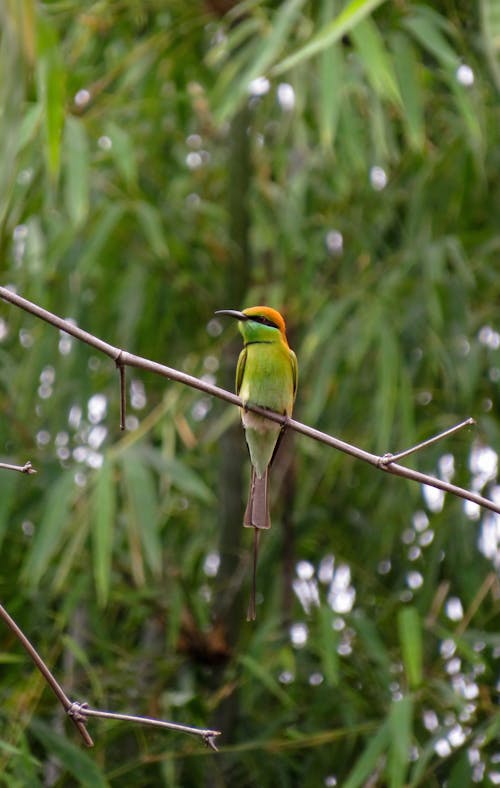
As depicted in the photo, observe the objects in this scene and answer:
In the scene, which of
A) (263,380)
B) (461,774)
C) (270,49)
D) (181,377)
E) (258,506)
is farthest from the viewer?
(461,774)

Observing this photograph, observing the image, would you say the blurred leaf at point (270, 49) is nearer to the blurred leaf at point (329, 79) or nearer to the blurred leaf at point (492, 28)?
the blurred leaf at point (329, 79)

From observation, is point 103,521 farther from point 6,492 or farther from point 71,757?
point 71,757

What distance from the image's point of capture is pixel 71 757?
245 cm

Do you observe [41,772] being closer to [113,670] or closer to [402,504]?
[113,670]

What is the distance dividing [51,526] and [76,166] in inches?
29.6

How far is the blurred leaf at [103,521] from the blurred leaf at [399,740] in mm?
614

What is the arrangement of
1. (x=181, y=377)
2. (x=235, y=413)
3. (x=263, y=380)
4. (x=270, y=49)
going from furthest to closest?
1. (x=235, y=413)
2. (x=270, y=49)
3. (x=263, y=380)
4. (x=181, y=377)

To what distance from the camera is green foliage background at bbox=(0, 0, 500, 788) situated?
8.61ft

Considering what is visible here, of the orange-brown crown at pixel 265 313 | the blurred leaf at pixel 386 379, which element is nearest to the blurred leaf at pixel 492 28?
the orange-brown crown at pixel 265 313

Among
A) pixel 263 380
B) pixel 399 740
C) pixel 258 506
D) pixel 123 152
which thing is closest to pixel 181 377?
pixel 258 506

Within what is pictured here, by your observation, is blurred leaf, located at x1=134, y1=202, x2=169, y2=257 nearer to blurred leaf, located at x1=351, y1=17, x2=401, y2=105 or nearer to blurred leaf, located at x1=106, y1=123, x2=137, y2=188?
blurred leaf, located at x1=106, y1=123, x2=137, y2=188

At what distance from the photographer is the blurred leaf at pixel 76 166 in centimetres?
251

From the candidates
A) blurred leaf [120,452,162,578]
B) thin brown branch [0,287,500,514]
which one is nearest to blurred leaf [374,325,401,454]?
blurred leaf [120,452,162,578]

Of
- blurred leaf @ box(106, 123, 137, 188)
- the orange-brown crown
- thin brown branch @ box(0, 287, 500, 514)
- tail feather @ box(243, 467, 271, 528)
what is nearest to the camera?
thin brown branch @ box(0, 287, 500, 514)
